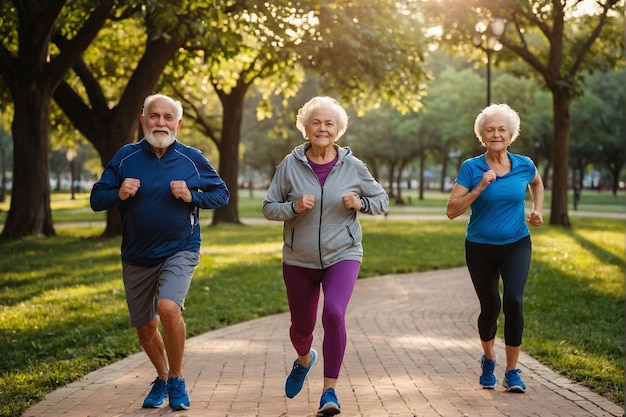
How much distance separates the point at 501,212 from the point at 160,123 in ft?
7.69

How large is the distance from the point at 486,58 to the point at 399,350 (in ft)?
77.1

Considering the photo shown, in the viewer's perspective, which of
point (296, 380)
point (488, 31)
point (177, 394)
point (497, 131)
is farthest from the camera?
point (488, 31)

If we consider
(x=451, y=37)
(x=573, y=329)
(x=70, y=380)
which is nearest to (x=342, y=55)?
(x=451, y=37)

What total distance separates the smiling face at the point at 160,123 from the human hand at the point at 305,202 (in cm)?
90

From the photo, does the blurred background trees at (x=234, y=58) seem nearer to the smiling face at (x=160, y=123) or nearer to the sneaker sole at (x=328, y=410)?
the smiling face at (x=160, y=123)

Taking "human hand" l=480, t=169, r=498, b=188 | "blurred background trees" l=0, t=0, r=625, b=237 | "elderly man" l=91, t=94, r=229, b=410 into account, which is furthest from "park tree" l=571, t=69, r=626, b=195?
"elderly man" l=91, t=94, r=229, b=410

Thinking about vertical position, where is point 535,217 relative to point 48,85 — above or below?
below

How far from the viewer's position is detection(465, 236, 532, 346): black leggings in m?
6.57

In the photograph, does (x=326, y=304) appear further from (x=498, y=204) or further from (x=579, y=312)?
(x=579, y=312)

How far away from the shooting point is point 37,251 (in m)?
19.0

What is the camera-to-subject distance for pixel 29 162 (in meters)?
21.5

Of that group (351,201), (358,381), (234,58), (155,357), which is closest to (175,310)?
(155,357)

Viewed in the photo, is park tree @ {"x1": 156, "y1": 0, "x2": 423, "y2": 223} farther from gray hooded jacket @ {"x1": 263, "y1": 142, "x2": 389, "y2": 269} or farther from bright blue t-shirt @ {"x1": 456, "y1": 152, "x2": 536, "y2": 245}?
gray hooded jacket @ {"x1": 263, "y1": 142, "x2": 389, "y2": 269}

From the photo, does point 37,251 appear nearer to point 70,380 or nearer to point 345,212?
point 70,380
